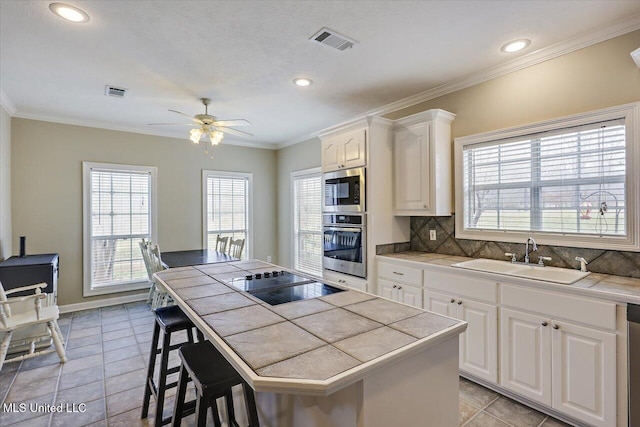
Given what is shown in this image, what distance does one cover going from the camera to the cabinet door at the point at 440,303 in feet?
8.59

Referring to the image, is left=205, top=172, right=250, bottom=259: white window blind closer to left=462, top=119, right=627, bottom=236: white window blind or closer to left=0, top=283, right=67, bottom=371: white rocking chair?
left=0, top=283, right=67, bottom=371: white rocking chair

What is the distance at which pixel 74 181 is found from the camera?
4402 millimetres

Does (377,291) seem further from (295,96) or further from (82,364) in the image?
(82,364)

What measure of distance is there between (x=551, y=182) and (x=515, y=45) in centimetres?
112

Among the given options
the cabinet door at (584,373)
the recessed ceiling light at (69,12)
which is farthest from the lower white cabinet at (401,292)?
the recessed ceiling light at (69,12)

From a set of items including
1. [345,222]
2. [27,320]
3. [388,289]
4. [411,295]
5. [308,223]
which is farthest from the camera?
[308,223]

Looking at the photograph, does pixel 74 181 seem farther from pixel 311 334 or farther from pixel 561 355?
pixel 561 355

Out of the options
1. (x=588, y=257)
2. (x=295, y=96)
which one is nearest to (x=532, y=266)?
(x=588, y=257)

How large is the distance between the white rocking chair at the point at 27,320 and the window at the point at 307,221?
342 centimetres

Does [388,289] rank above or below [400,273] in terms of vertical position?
below

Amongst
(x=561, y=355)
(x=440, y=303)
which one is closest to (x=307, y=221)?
(x=440, y=303)

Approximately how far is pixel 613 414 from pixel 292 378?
7.03 ft

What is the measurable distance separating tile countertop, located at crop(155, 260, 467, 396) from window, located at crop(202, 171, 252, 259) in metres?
3.91
